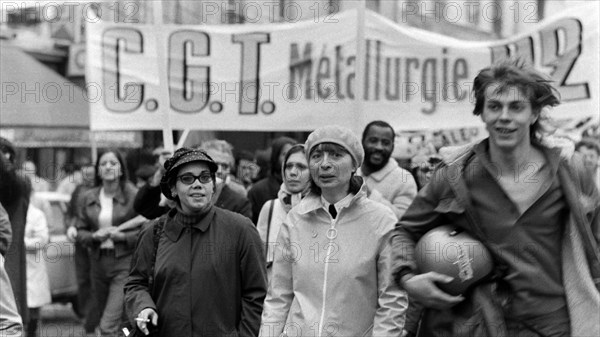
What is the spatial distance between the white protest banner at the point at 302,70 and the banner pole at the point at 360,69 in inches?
7.3

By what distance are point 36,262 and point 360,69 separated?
336cm

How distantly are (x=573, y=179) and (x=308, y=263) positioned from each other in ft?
5.04

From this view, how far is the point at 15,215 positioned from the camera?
8578 mm

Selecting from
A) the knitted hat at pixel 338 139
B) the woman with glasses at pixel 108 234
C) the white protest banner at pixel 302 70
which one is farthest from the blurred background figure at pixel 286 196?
the white protest banner at pixel 302 70

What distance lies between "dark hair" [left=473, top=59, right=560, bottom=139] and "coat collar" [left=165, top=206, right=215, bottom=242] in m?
2.14

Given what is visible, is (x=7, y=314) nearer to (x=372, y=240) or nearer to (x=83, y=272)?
(x=372, y=240)

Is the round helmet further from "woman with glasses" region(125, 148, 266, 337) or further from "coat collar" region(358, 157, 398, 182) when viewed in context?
"coat collar" region(358, 157, 398, 182)

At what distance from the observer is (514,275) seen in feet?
14.3

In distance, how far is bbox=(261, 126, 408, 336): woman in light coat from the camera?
550 cm

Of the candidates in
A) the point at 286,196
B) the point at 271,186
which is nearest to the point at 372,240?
the point at 286,196

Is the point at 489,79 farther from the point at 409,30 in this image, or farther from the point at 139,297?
the point at 409,30

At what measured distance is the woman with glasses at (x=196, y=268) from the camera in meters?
6.11

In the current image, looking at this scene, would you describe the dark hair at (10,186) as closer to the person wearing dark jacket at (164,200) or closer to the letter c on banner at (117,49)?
the person wearing dark jacket at (164,200)

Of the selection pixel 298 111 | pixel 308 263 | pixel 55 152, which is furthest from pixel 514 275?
pixel 55 152
